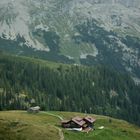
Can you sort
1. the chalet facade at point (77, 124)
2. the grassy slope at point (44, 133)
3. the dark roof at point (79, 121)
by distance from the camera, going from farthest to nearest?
the dark roof at point (79, 121), the chalet facade at point (77, 124), the grassy slope at point (44, 133)

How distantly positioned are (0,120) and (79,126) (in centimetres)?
2935

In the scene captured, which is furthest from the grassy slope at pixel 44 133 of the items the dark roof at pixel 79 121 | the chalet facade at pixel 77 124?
the dark roof at pixel 79 121

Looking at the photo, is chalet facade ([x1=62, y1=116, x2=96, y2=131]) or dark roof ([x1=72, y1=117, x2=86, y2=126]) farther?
dark roof ([x1=72, y1=117, x2=86, y2=126])

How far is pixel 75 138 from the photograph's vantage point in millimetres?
128000

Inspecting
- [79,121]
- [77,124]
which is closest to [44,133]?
[77,124]

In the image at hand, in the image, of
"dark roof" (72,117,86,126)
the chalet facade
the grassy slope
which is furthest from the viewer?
"dark roof" (72,117,86,126)

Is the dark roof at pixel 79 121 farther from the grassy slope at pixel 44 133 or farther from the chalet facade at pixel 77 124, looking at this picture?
the grassy slope at pixel 44 133

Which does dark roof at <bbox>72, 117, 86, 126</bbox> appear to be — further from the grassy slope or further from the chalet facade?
the grassy slope

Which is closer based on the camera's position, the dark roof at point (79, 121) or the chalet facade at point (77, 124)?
the chalet facade at point (77, 124)

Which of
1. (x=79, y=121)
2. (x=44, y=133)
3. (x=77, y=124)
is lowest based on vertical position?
(x=77, y=124)

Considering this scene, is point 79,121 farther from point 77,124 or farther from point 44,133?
point 44,133

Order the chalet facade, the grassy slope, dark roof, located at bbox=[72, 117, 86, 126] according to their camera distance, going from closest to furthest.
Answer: the grassy slope, the chalet facade, dark roof, located at bbox=[72, 117, 86, 126]

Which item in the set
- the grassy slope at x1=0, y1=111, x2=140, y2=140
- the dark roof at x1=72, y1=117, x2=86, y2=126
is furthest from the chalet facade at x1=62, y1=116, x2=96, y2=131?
the grassy slope at x1=0, y1=111, x2=140, y2=140

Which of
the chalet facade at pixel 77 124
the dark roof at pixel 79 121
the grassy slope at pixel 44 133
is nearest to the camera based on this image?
the grassy slope at pixel 44 133
